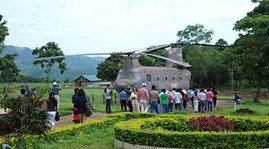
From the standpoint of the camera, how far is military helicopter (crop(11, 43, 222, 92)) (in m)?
25.3

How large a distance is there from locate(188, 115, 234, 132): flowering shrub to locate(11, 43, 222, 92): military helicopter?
43.5ft

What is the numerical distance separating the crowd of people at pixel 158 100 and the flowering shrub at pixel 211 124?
6.08 metres

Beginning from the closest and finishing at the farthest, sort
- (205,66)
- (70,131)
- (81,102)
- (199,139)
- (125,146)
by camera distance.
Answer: (199,139) → (125,146) → (70,131) → (81,102) → (205,66)

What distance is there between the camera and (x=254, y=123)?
434 inches

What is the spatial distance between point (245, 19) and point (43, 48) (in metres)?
39.2

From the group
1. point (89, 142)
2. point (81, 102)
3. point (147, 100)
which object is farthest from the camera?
point (147, 100)

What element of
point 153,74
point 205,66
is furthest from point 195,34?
point 153,74

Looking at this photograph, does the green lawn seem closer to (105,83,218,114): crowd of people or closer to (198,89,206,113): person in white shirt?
(105,83,218,114): crowd of people

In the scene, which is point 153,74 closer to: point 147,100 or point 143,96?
point 147,100

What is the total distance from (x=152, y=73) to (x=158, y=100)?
909cm

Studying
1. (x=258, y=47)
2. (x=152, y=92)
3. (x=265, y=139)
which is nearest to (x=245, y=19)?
(x=258, y=47)

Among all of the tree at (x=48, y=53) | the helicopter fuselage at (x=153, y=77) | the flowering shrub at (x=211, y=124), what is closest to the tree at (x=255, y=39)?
the helicopter fuselage at (x=153, y=77)

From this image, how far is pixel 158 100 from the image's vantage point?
18297 mm

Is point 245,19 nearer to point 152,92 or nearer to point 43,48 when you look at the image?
point 152,92
